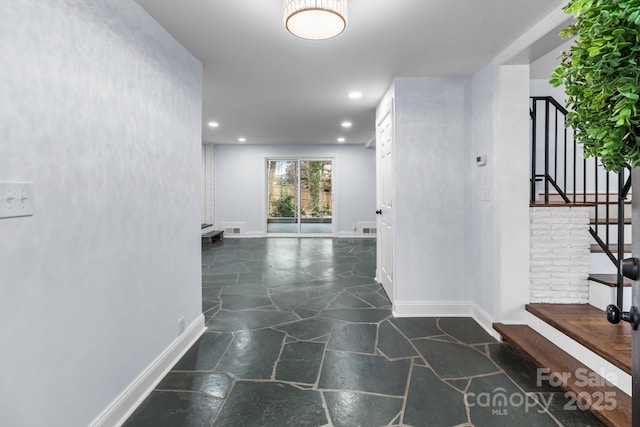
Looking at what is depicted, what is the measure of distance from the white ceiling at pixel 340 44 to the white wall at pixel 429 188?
24 cm

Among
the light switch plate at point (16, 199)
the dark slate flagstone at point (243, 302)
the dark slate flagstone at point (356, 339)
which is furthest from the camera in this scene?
the dark slate flagstone at point (243, 302)

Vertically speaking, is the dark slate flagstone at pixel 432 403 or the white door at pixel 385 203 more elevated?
the white door at pixel 385 203

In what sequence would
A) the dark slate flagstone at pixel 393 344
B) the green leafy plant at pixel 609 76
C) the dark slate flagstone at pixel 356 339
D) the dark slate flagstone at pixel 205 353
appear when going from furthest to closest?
the dark slate flagstone at pixel 356 339 < the dark slate flagstone at pixel 393 344 < the dark slate flagstone at pixel 205 353 < the green leafy plant at pixel 609 76

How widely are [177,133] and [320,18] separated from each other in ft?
4.21

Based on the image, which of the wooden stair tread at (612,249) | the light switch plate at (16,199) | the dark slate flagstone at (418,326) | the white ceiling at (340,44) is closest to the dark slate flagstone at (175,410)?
the light switch plate at (16,199)

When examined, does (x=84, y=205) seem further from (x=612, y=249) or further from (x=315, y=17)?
(x=612, y=249)

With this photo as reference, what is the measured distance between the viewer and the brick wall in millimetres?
2646

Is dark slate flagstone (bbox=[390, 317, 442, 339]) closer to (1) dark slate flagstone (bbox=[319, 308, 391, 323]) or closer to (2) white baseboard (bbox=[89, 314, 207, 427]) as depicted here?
(1) dark slate flagstone (bbox=[319, 308, 391, 323])

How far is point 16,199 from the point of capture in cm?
119

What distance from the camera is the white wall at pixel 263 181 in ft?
27.0

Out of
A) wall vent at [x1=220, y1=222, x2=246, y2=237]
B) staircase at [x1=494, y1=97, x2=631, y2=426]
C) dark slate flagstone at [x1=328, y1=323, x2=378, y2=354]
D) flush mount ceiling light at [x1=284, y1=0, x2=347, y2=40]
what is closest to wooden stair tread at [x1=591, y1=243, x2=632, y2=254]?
staircase at [x1=494, y1=97, x2=631, y2=426]

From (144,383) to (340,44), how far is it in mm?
2616

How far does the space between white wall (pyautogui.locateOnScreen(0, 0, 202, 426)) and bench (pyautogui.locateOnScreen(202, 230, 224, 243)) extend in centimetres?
516

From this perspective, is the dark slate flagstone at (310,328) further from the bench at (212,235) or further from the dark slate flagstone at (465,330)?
the bench at (212,235)
